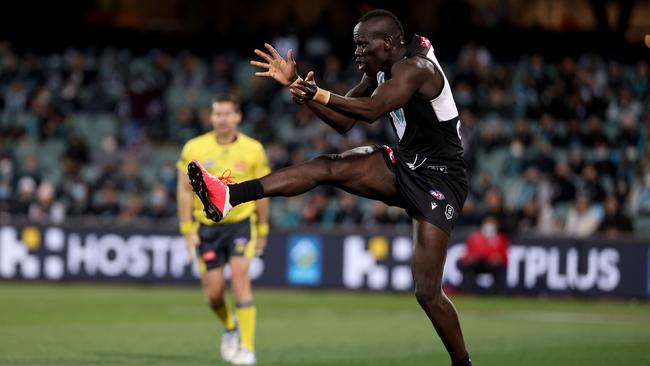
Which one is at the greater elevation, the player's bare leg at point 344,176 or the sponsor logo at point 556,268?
the player's bare leg at point 344,176

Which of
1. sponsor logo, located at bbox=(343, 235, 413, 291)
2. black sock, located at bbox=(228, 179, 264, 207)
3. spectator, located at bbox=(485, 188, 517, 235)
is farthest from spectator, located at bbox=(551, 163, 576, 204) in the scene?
black sock, located at bbox=(228, 179, 264, 207)

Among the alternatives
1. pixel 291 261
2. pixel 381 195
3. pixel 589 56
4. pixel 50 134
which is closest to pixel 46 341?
pixel 381 195

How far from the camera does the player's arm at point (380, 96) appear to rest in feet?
25.8

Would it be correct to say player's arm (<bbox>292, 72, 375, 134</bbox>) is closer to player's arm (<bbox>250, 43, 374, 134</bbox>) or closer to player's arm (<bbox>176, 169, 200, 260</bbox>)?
player's arm (<bbox>250, 43, 374, 134</bbox>)

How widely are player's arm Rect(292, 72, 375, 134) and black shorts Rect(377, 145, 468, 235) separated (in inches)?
15.2

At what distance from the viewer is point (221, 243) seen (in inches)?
455

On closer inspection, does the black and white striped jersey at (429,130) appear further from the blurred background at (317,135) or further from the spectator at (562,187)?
the spectator at (562,187)

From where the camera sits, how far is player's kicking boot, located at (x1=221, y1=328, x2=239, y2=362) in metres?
11.2

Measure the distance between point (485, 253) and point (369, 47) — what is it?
13536 mm

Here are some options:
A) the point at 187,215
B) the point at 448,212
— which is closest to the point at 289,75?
the point at 448,212

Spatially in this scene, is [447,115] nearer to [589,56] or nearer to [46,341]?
[46,341]

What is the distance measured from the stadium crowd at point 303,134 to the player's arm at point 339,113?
13196mm

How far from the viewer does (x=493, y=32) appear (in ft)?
104

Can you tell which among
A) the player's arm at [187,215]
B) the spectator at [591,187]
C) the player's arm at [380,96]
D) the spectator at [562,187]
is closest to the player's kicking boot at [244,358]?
the player's arm at [187,215]
